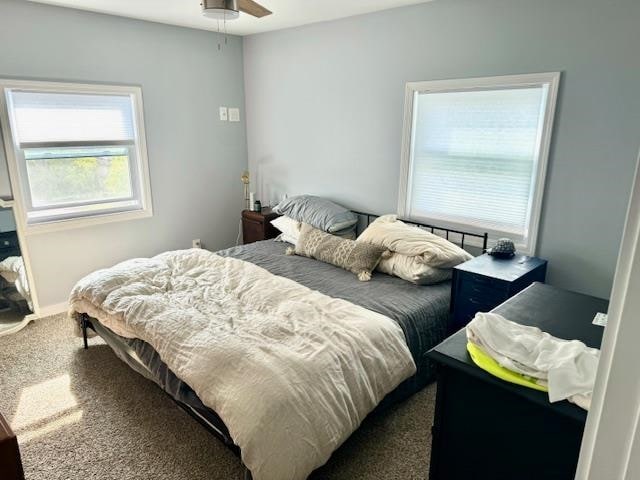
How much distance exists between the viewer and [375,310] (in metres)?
2.41

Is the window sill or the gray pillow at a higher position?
the gray pillow

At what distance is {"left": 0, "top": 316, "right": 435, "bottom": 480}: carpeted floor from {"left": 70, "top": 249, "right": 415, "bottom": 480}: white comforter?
0.97 feet

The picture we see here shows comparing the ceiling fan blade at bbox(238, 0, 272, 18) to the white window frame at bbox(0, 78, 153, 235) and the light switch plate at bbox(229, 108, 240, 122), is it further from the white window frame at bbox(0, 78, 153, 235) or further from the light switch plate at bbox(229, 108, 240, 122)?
the light switch plate at bbox(229, 108, 240, 122)

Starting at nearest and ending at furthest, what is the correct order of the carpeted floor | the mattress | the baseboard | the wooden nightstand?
the carpeted floor → the mattress → the baseboard → the wooden nightstand

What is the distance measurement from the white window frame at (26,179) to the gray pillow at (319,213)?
1331mm

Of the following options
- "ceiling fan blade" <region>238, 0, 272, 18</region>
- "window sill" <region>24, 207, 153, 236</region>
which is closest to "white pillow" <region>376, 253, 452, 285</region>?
"ceiling fan blade" <region>238, 0, 272, 18</region>

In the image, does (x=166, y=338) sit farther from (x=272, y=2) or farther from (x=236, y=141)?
(x=236, y=141)

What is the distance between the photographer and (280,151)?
4.42 meters

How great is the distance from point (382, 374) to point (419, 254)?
1.04 metres

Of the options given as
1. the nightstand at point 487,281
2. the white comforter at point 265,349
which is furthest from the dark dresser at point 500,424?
the nightstand at point 487,281

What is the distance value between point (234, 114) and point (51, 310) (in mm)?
2578

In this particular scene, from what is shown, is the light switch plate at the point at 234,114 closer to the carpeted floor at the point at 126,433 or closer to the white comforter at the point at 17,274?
the white comforter at the point at 17,274

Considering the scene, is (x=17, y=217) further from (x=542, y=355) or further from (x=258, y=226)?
(x=542, y=355)

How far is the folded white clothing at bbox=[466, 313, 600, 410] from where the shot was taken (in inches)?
44.1
